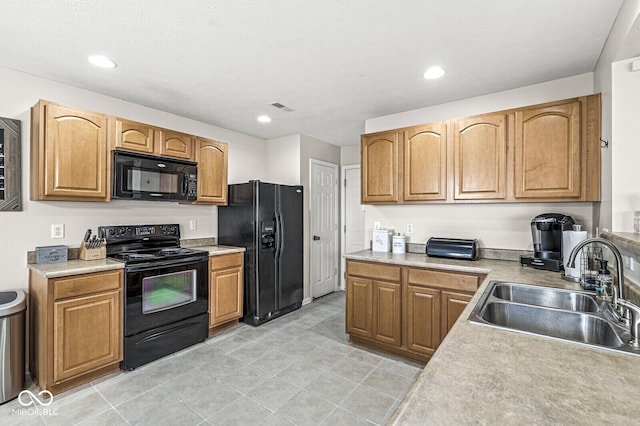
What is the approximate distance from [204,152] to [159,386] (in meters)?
2.31

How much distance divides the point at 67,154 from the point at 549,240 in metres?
3.90

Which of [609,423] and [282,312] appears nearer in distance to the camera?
[609,423]

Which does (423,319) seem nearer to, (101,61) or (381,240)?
(381,240)

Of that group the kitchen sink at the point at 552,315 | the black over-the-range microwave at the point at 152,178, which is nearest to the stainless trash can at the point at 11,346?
A: the black over-the-range microwave at the point at 152,178

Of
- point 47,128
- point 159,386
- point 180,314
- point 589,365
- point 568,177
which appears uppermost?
point 47,128

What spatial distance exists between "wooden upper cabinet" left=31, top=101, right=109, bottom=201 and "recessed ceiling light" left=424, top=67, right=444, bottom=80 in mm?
2782

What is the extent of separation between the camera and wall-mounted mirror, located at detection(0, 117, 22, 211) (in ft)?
7.86

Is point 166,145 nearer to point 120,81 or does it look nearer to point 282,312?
point 120,81

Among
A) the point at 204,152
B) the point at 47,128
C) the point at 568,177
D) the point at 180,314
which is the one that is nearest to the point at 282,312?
Answer: the point at 180,314

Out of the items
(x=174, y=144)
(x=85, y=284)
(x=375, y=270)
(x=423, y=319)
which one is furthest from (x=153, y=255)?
(x=423, y=319)

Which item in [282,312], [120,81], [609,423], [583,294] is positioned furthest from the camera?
[282,312]

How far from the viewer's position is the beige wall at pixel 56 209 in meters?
2.44

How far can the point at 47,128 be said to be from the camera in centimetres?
237

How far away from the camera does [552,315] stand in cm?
145
